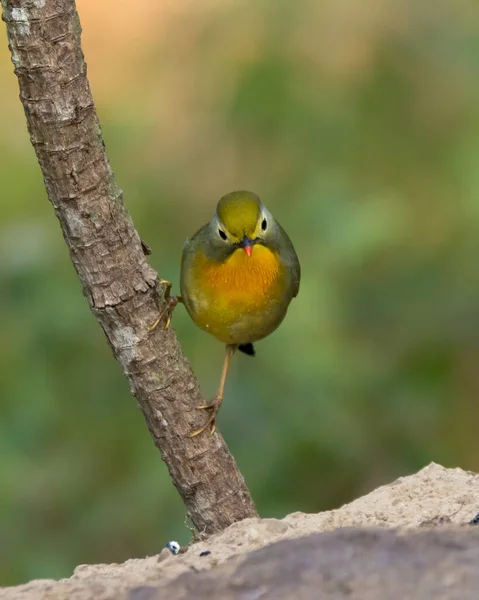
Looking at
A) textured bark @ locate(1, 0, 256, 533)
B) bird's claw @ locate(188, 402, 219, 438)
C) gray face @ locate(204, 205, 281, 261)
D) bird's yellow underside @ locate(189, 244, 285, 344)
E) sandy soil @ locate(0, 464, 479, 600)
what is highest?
gray face @ locate(204, 205, 281, 261)

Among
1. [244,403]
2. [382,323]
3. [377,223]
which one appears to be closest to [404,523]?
[244,403]

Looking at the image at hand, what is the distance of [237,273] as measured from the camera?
476cm

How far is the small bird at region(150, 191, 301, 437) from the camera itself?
4.73 meters

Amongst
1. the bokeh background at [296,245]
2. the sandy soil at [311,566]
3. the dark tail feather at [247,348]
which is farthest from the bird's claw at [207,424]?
the bokeh background at [296,245]

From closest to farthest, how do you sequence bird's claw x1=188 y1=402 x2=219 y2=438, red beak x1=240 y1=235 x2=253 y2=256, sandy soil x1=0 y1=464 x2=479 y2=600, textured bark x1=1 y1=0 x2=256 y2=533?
sandy soil x1=0 y1=464 x2=479 y2=600 < textured bark x1=1 y1=0 x2=256 y2=533 < bird's claw x1=188 y1=402 x2=219 y2=438 < red beak x1=240 y1=235 x2=253 y2=256

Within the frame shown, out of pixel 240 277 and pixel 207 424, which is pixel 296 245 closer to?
pixel 240 277

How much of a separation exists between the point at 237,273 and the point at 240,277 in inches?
0.9

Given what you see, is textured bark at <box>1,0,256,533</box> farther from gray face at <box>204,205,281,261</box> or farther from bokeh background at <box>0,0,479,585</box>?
bokeh background at <box>0,0,479,585</box>

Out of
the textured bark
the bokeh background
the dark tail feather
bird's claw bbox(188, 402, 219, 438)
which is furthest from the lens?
the bokeh background

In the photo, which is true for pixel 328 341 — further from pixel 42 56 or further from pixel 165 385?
pixel 42 56

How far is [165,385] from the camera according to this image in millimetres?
3924

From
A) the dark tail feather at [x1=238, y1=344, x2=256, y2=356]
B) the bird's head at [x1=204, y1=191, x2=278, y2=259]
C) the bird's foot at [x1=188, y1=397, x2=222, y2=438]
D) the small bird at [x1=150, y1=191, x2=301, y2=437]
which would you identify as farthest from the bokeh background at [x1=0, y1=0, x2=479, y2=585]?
the bird's foot at [x1=188, y1=397, x2=222, y2=438]

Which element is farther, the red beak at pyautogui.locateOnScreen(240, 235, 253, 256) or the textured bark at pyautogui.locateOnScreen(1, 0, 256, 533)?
the red beak at pyautogui.locateOnScreen(240, 235, 253, 256)

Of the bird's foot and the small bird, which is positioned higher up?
the small bird
